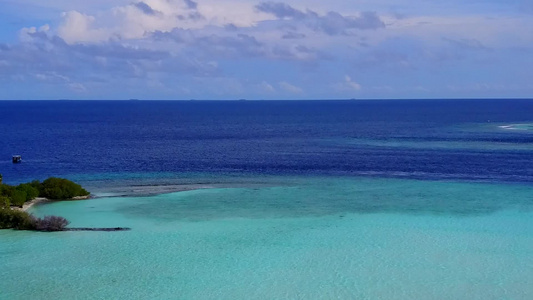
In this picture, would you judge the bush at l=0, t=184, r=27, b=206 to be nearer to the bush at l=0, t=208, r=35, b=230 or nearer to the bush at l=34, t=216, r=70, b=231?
the bush at l=0, t=208, r=35, b=230

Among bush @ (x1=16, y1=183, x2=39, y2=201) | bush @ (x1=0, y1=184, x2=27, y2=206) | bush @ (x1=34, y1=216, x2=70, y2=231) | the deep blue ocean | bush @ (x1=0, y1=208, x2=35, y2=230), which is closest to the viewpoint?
bush @ (x1=34, y1=216, x2=70, y2=231)

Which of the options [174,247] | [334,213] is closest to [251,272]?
[174,247]

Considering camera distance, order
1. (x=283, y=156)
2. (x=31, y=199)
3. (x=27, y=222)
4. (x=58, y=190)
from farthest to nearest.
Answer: (x=283, y=156) → (x=58, y=190) → (x=31, y=199) → (x=27, y=222)

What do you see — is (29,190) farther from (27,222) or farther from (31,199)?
(27,222)

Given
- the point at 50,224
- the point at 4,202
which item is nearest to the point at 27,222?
the point at 50,224

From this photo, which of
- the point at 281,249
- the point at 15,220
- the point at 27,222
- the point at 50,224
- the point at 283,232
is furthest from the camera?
the point at 15,220

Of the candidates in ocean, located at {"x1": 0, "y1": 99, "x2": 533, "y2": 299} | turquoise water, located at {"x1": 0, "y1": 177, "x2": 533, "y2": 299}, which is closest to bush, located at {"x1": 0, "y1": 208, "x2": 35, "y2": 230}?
ocean, located at {"x1": 0, "y1": 99, "x2": 533, "y2": 299}

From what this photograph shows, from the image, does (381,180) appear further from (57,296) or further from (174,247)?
(57,296)
